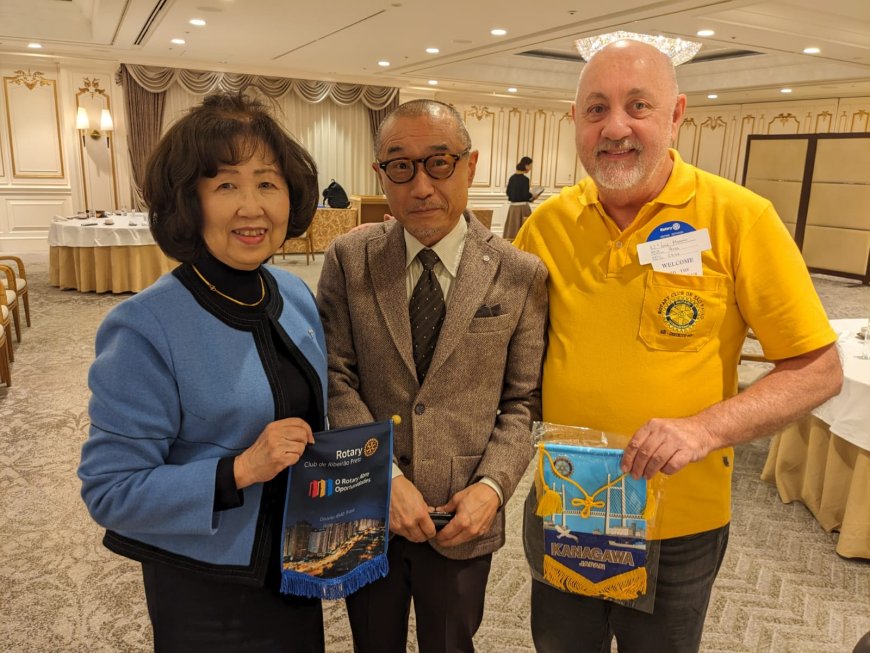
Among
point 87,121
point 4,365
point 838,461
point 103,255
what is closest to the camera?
point 838,461

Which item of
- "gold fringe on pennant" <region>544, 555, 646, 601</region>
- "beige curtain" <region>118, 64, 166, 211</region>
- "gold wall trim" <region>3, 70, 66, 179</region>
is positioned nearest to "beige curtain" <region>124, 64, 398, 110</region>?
"beige curtain" <region>118, 64, 166, 211</region>

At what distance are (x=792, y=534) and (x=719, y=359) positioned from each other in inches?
97.4

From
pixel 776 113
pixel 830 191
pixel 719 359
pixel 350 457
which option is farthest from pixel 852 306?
pixel 350 457

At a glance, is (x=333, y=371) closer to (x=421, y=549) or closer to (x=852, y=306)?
(x=421, y=549)

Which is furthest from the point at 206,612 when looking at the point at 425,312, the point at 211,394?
the point at 425,312

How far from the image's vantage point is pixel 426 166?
145 cm

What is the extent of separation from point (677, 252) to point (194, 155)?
3.44ft

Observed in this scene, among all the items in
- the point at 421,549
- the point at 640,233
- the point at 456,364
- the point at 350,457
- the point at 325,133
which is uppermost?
the point at 325,133

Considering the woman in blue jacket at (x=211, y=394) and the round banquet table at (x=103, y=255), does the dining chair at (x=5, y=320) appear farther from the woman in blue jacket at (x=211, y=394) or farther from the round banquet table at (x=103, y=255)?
the woman in blue jacket at (x=211, y=394)

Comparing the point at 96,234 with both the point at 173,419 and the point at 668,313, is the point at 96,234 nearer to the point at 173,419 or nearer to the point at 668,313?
the point at 173,419

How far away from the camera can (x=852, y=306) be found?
29.1 ft

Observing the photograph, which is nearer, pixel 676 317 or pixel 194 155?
pixel 194 155

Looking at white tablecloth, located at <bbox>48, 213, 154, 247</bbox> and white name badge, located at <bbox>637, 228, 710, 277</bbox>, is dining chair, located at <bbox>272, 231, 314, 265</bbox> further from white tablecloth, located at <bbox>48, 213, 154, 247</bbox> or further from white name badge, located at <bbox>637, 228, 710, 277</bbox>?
white name badge, located at <bbox>637, 228, 710, 277</bbox>

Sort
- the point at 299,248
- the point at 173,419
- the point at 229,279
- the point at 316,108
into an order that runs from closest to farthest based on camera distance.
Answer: the point at 173,419
the point at 229,279
the point at 299,248
the point at 316,108
